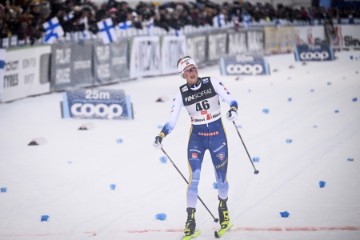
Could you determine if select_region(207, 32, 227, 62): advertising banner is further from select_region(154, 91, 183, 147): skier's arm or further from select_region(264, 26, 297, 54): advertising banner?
select_region(154, 91, 183, 147): skier's arm

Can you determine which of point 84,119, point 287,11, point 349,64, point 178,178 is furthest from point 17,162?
point 287,11

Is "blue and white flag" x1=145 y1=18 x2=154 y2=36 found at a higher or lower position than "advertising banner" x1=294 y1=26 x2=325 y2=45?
lower

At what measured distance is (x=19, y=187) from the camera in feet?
29.0

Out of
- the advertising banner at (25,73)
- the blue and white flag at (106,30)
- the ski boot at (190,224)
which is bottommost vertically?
the ski boot at (190,224)

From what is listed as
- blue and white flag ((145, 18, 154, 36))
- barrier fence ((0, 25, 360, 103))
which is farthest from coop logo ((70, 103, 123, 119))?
blue and white flag ((145, 18, 154, 36))

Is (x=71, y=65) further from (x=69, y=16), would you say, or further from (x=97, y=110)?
(x=97, y=110)

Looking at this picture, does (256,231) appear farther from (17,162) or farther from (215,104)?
(17,162)

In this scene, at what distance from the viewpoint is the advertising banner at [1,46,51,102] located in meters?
16.9

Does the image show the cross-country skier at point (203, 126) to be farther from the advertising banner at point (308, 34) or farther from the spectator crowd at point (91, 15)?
the advertising banner at point (308, 34)

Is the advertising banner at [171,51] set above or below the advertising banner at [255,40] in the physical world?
below

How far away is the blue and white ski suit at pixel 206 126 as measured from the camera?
269 inches

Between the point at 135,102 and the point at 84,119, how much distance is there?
309 cm

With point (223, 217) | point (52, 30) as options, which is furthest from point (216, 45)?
point (223, 217)

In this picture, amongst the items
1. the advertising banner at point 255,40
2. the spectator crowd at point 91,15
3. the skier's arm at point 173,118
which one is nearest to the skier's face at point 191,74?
the skier's arm at point 173,118
